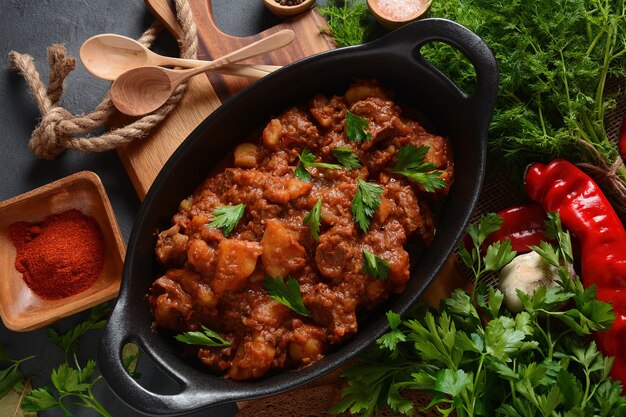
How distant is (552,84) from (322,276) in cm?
169

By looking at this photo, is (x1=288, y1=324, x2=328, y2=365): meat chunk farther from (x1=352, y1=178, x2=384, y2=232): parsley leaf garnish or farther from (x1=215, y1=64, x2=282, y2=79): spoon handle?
(x1=215, y1=64, x2=282, y2=79): spoon handle

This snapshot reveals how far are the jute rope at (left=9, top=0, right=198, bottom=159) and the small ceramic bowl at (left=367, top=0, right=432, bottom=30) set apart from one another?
1.11 m

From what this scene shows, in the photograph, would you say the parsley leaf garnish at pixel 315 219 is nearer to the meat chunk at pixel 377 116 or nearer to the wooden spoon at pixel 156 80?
the meat chunk at pixel 377 116

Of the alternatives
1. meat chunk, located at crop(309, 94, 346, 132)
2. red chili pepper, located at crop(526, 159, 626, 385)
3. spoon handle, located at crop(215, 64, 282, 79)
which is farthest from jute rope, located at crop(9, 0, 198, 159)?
red chili pepper, located at crop(526, 159, 626, 385)

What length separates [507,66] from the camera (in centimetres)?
388

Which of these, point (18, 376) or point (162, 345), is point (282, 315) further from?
point (18, 376)

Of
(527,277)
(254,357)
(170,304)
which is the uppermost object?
(170,304)

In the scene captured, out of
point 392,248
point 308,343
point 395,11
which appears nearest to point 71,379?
point 308,343

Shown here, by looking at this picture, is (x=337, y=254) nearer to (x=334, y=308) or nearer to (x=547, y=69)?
(x=334, y=308)

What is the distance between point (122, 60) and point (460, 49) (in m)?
1.99

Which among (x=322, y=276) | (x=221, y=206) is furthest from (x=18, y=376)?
(x=322, y=276)

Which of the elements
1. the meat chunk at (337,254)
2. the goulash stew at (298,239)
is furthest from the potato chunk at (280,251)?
the meat chunk at (337,254)

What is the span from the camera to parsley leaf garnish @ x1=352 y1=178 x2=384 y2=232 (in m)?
3.41

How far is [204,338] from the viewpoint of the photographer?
11.2 feet
